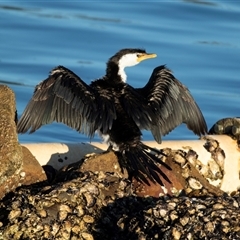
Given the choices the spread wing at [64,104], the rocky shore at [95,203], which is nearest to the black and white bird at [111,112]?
the spread wing at [64,104]

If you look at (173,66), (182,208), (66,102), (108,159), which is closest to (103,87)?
(66,102)

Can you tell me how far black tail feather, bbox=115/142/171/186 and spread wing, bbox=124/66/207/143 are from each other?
14 centimetres

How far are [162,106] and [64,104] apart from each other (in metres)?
0.75

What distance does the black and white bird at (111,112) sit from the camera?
662 cm

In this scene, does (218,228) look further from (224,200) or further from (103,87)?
(103,87)

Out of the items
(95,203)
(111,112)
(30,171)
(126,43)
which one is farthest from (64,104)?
(126,43)

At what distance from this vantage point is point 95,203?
5.62 meters

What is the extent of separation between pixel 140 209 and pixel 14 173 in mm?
812

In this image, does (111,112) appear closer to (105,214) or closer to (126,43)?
(105,214)

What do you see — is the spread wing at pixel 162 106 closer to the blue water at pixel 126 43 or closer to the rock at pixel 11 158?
the rock at pixel 11 158

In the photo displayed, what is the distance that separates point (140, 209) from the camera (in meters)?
5.64

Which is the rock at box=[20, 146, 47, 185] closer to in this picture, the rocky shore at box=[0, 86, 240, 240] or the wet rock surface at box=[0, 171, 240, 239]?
the rocky shore at box=[0, 86, 240, 240]

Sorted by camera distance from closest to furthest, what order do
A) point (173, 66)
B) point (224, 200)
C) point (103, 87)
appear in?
1. point (224, 200)
2. point (103, 87)
3. point (173, 66)

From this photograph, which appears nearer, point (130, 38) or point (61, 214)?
point (61, 214)
